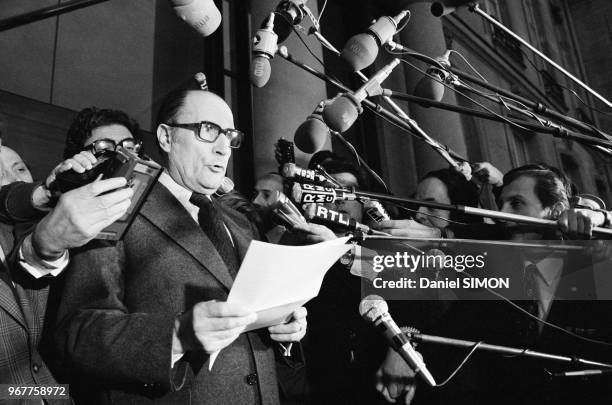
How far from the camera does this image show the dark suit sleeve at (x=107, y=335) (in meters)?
1.18

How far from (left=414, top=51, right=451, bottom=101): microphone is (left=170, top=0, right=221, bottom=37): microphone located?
889 millimetres

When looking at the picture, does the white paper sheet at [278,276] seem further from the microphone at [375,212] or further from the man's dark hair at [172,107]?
the man's dark hair at [172,107]

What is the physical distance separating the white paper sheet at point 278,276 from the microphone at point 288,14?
1056 millimetres

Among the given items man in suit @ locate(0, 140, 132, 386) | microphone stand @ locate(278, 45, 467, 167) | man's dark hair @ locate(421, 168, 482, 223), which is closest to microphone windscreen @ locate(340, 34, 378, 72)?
microphone stand @ locate(278, 45, 467, 167)

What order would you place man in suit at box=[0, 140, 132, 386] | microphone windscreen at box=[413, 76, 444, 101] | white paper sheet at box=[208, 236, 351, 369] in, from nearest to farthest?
white paper sheet at box=[208, 236, 351, 369] < man in suit at box=[0, 140, 132, 386] < microphone windscreen at box=[413, 76, 444, 101]

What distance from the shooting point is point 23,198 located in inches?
64.4

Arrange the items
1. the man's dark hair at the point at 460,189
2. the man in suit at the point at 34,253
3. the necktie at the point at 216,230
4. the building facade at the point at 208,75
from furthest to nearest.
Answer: the building facade at the point at 208,75
the man's dark hair at the point at 460,189
the necktie at the point at 216,230
the man in suit at the point at 34,253

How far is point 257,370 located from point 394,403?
1077 millimetres

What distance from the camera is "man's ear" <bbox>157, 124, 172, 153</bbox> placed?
5.90 ft

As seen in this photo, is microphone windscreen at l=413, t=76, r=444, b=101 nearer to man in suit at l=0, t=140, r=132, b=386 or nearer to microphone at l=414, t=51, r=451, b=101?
microphone at l=414, t=51, r=451, b=101

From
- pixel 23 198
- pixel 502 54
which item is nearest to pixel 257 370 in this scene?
pixel 23 198

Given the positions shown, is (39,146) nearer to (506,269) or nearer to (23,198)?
(23,198)

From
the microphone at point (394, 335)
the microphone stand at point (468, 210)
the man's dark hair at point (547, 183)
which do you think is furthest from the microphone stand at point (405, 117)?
the microphone at point (394, 335)

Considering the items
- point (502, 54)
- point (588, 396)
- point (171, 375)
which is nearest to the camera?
point (171, 375)
